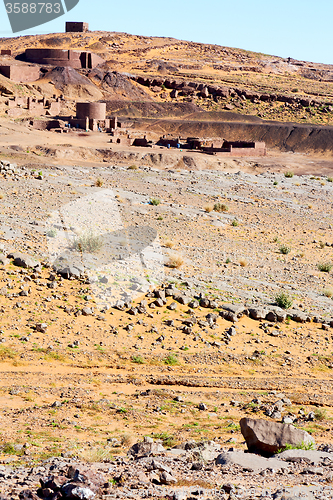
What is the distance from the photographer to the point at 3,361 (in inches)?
337

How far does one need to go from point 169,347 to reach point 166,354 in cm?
26

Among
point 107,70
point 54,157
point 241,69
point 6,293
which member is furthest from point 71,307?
point 241,69

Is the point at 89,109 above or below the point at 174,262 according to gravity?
above

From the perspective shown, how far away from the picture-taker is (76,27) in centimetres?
8950

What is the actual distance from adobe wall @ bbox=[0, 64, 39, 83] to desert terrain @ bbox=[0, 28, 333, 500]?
2950 centimetres

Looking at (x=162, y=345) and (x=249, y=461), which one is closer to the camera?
(x=249, y=461)

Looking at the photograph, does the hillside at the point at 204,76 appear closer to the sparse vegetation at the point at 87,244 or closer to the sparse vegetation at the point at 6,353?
the sparse vegetation at the point at 87,244

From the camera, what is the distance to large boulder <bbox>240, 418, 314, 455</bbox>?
5.81 meters

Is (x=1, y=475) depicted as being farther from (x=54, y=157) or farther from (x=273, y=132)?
(x=273, y=132)

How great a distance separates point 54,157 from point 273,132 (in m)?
A: 26.1

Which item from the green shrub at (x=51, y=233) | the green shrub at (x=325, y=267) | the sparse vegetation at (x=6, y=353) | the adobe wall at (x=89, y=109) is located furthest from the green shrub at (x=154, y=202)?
the adobe wall at (x=89, y=109)

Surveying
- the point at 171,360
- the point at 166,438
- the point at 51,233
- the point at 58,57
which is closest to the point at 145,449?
the point at 166,438

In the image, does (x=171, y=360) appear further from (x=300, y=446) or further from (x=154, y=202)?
(x=154, y=202)

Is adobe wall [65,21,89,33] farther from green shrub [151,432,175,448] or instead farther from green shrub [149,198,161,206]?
green shrub [151,432,175,448]
